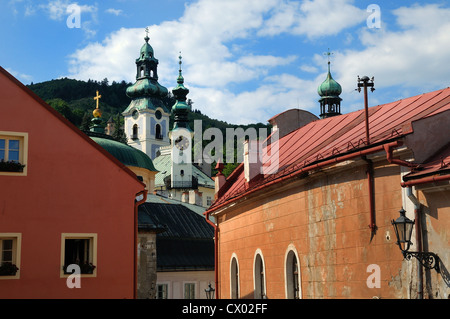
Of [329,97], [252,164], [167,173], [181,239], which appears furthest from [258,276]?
[167,173]

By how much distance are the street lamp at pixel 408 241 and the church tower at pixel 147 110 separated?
3930 inches

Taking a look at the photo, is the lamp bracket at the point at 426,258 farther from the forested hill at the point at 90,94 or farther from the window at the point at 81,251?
the forested hill at the point at 90,94

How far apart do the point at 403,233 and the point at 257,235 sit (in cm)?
865

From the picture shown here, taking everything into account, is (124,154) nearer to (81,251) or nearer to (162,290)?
(162,290)

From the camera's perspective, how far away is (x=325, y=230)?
14141 mm

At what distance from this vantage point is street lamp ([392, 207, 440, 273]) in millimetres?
10508

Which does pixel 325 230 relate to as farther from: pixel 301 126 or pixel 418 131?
pixel 301 126

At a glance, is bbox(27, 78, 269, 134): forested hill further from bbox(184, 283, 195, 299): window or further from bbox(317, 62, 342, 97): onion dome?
bbox(184, 283, 195, 299): window

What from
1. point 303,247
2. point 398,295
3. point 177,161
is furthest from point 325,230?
point 177,161

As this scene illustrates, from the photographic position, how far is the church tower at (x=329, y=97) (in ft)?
211

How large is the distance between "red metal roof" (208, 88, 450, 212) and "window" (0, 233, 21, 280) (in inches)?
273

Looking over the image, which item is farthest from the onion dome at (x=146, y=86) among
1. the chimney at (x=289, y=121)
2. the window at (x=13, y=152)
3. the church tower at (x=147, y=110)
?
the window at (x=13, y=152)

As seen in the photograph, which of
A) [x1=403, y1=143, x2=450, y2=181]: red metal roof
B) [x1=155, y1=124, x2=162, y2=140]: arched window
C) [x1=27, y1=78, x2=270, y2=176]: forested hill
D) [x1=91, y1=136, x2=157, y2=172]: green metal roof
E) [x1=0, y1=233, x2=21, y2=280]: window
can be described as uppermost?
[x1=27, y1=78, x2=270, y2=176]: forested hill

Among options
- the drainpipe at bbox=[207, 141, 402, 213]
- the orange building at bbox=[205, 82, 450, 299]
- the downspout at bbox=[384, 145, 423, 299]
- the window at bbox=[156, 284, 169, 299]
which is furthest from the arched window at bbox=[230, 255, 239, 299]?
the window at bbox=[156, 284, 169, 299]
